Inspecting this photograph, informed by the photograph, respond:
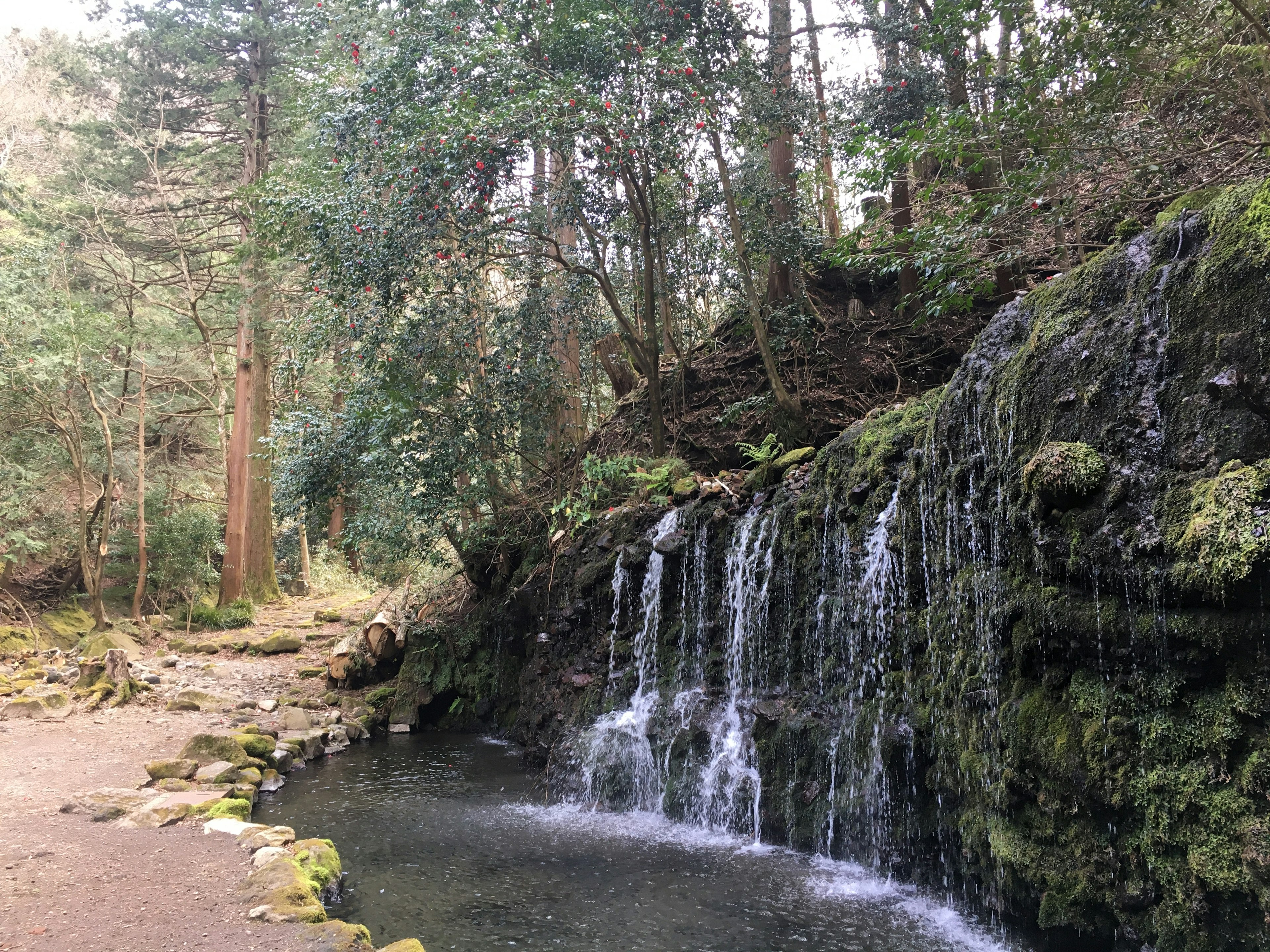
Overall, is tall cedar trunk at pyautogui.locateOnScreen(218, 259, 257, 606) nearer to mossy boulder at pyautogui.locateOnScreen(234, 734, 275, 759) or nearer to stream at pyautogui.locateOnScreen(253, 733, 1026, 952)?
mossy boulder at pyautogui.locateOnScreen(234, 734, 275, 759)

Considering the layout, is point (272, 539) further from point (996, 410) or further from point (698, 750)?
point (996, 410)

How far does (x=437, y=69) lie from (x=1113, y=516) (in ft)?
24.6

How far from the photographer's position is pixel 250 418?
16453 mm

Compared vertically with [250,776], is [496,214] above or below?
above

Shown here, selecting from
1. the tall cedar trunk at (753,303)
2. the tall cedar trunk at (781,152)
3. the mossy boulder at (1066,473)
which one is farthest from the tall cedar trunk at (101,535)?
the mossy boulder at (1066,473)

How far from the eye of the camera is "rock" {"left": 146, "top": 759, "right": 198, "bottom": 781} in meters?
7.13

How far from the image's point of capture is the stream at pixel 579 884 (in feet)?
15.3

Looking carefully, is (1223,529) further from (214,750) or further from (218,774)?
(214,750)

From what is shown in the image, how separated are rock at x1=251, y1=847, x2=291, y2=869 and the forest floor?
0.17 feet

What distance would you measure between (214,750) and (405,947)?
509 cm

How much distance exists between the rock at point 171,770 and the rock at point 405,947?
13.9 feet

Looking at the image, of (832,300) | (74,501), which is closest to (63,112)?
(74,501)

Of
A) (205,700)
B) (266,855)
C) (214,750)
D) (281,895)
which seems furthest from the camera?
(205,700)

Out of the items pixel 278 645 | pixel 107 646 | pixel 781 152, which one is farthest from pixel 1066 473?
pixel 278 645
